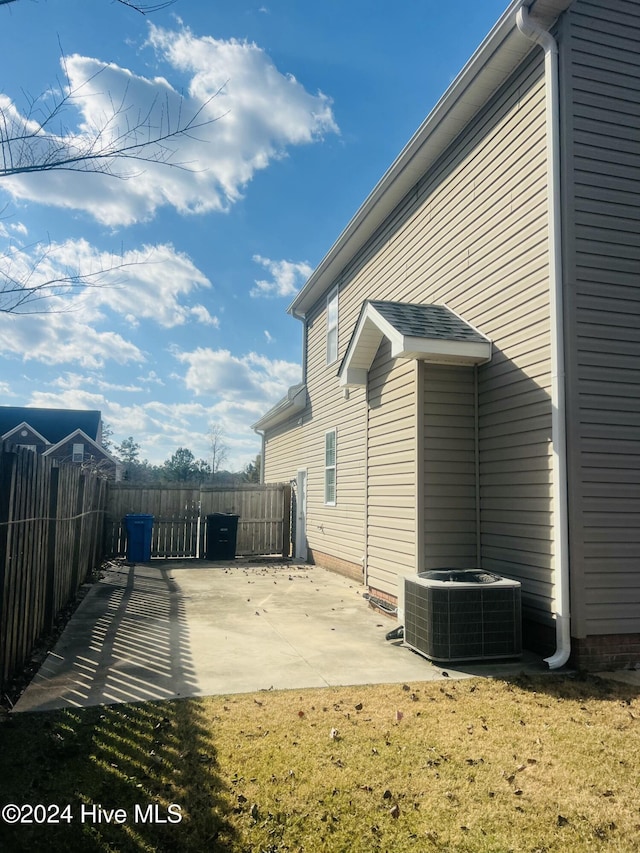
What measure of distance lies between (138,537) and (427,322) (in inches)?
384

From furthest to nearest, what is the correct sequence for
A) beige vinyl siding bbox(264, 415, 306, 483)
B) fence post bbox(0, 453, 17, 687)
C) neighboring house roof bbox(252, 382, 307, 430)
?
beige vinyl siding bbox(264, 415, 306, 483)
neighboring house roof bbox(252, 382, 307, 430)
fence post bbox(0, 453, 17, 687)

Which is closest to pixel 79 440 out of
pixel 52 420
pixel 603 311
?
pixel 52 420

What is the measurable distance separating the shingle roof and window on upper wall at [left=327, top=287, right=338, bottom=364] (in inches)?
210

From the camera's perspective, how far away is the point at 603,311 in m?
5.66

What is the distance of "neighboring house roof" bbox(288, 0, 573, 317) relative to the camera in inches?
235

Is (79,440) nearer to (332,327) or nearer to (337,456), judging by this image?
(332,327)

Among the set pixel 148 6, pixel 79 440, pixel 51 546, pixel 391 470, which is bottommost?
pixel 51 546

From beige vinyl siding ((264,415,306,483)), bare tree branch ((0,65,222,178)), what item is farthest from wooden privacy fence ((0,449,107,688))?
beige vinyl siding ((264,415,306,483))

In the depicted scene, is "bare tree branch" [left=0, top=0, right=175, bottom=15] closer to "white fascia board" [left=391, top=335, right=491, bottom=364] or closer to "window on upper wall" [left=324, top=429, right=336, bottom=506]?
"white fascia board" [left=391, top=335, right=491, bottom=364]

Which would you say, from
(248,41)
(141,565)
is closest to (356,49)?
(248,41)

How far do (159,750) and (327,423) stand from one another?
9997 millimetres

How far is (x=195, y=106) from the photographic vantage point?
3.74m

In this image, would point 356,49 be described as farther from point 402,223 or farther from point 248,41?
point 248,41

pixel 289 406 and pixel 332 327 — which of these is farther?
pixel 289 406
